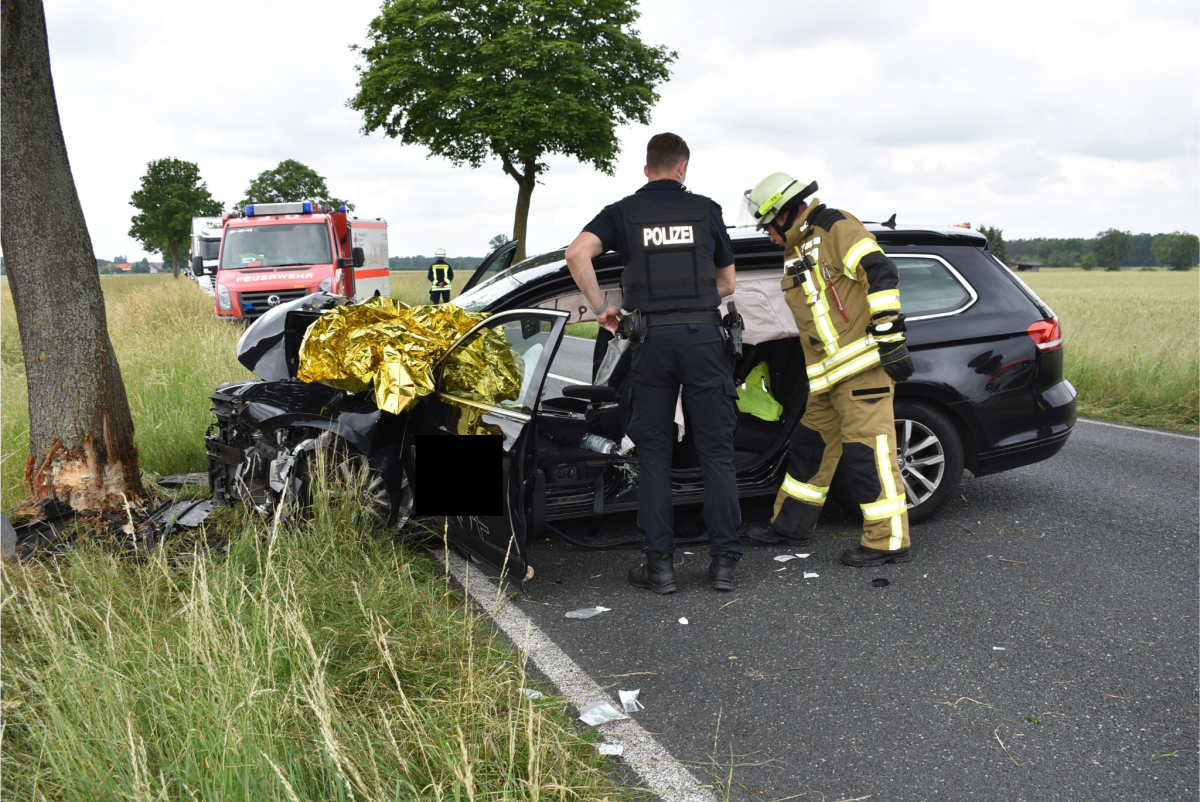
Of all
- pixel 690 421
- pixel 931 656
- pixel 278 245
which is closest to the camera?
pixel 931 656

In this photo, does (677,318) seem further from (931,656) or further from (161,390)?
(161,390)

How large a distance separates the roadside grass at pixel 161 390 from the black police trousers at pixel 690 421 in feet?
11.9

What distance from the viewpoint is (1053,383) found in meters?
5.01

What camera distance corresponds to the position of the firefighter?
4238 millimetres

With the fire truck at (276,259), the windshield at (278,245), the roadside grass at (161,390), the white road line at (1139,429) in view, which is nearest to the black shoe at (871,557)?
the roadside grass at (161,390)

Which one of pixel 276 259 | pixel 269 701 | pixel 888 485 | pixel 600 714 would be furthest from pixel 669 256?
pixel 276 259

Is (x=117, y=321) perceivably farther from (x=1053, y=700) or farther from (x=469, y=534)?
(x=1053, y=700)

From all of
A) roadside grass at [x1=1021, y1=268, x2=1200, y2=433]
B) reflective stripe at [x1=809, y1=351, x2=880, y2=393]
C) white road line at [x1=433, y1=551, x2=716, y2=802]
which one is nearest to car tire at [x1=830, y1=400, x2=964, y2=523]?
reflective stripe at [x1=809, y1=351, x2=880, y2=393]

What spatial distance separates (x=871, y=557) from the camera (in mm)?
4406

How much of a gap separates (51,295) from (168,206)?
77.1 meters

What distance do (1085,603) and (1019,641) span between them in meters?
0.62

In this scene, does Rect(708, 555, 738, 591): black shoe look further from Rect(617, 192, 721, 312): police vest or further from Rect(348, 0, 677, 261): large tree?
Rect(348, 0, 677, 261): large tree

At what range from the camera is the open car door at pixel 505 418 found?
3.67 m

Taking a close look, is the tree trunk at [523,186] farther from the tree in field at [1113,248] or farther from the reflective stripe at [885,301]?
the tree in field at [1113,248]
